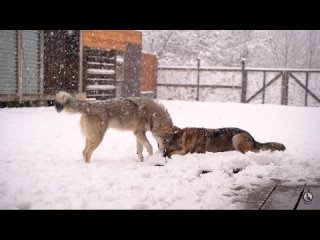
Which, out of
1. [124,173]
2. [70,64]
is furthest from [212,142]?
[70,64]

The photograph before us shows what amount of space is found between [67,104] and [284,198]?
3114 millimetres

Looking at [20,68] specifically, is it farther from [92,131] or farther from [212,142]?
[212,142]

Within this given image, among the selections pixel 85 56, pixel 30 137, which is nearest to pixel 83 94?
pixel 85 56

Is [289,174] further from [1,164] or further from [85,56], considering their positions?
[85,56]

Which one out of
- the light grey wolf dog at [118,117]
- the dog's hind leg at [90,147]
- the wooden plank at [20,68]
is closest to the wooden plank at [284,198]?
the light grey wolf dog at [118,117]

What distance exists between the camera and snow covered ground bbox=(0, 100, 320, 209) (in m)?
3.47

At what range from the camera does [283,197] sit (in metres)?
3.58

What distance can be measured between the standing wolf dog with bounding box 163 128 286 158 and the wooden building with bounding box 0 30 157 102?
6.64 m

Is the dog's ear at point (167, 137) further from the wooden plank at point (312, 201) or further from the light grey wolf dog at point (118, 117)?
the wooden plank at point (312, 201)

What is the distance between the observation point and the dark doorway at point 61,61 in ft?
40.9

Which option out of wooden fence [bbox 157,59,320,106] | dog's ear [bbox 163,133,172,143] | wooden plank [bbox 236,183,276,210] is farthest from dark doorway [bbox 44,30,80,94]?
wooden plank [bbox 236,183,276,210]

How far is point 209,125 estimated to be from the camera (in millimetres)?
9273

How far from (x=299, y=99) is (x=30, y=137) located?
1450 cm

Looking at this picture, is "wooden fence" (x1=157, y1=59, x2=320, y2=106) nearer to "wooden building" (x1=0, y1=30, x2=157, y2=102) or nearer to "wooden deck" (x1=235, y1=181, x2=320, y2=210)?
"wooden building" (x1=0, y1=30, x2=157, y2=102)
